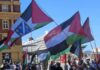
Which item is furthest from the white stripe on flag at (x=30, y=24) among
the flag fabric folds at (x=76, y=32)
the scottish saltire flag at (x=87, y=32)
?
the scottish saltire flag at (x=87, y=32)

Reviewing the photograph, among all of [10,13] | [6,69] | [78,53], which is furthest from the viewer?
[10,13]

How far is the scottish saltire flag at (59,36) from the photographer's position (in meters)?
23.2

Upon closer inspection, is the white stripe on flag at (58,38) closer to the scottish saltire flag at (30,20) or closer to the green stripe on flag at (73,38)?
the green stripe on flag at (73,38)

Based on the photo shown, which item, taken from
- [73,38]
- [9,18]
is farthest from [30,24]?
[9,18]

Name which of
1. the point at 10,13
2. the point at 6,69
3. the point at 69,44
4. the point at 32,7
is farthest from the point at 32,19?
the point at 10,13

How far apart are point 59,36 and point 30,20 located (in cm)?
161

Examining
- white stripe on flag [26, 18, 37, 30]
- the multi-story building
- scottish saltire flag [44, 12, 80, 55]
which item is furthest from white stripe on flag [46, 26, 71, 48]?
the multi-story building

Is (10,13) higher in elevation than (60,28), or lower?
higher

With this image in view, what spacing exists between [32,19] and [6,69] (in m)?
4.66

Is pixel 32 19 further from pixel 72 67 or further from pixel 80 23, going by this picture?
pixel 72 67

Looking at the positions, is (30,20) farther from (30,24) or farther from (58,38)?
(58,38)

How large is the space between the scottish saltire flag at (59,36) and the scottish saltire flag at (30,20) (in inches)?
27.6

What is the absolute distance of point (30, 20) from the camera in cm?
2398

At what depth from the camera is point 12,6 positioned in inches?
2825
